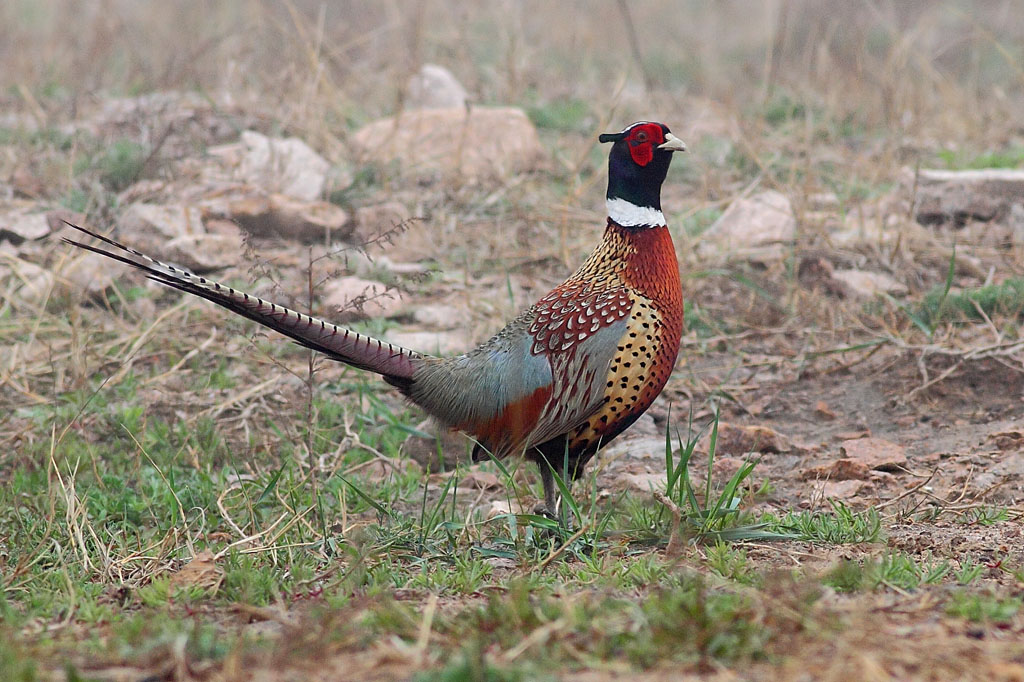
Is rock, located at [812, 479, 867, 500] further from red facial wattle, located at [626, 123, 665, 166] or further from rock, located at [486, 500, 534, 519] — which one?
red facial wattle, located at [626, 123, 665, 166]

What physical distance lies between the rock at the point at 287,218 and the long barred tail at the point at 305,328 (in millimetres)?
2692

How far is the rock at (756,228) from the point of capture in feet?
19.8

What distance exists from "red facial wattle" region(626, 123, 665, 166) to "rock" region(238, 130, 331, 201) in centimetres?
322

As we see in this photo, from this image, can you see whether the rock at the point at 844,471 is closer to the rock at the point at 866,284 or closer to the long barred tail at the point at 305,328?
the long barred tail at the point at 305,328

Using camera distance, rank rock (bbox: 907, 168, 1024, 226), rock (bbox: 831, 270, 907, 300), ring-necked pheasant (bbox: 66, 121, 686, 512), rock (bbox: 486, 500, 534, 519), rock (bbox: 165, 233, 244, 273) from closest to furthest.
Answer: ring-necked pheasant (bbox: 66, 121, 686, 512), rock (bbox: 486, 500, 534, 519), rock (bbox: 831, 270, 907, 300), rock (bbox: 165, 233, 244, 273), rock (bbox: 907, 168, 1024, 226)

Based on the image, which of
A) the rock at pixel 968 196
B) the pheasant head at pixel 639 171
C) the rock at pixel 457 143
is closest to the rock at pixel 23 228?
the rock at pixel 457 143

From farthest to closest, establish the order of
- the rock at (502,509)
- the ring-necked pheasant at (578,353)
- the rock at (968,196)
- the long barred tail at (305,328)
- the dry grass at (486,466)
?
the rock at (968,196) → the rock at (502,509) → the ring-necked pheasant at (578,353) → the long barred tail at (305,328) → the dry grass at (486,466)

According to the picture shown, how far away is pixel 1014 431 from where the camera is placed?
14.1ft

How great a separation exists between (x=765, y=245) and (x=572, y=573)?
355cm

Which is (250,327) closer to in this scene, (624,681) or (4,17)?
A: (624,681)

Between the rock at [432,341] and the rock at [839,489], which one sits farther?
the rock at [432,341]

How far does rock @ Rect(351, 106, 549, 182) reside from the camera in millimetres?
6922

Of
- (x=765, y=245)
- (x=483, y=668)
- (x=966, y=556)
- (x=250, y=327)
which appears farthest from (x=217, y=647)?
(x=765, y=245)

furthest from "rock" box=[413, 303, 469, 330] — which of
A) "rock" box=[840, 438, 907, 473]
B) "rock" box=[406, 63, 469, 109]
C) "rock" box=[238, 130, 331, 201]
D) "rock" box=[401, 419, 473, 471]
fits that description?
"rock" box=[406, 63, 469, 109]
